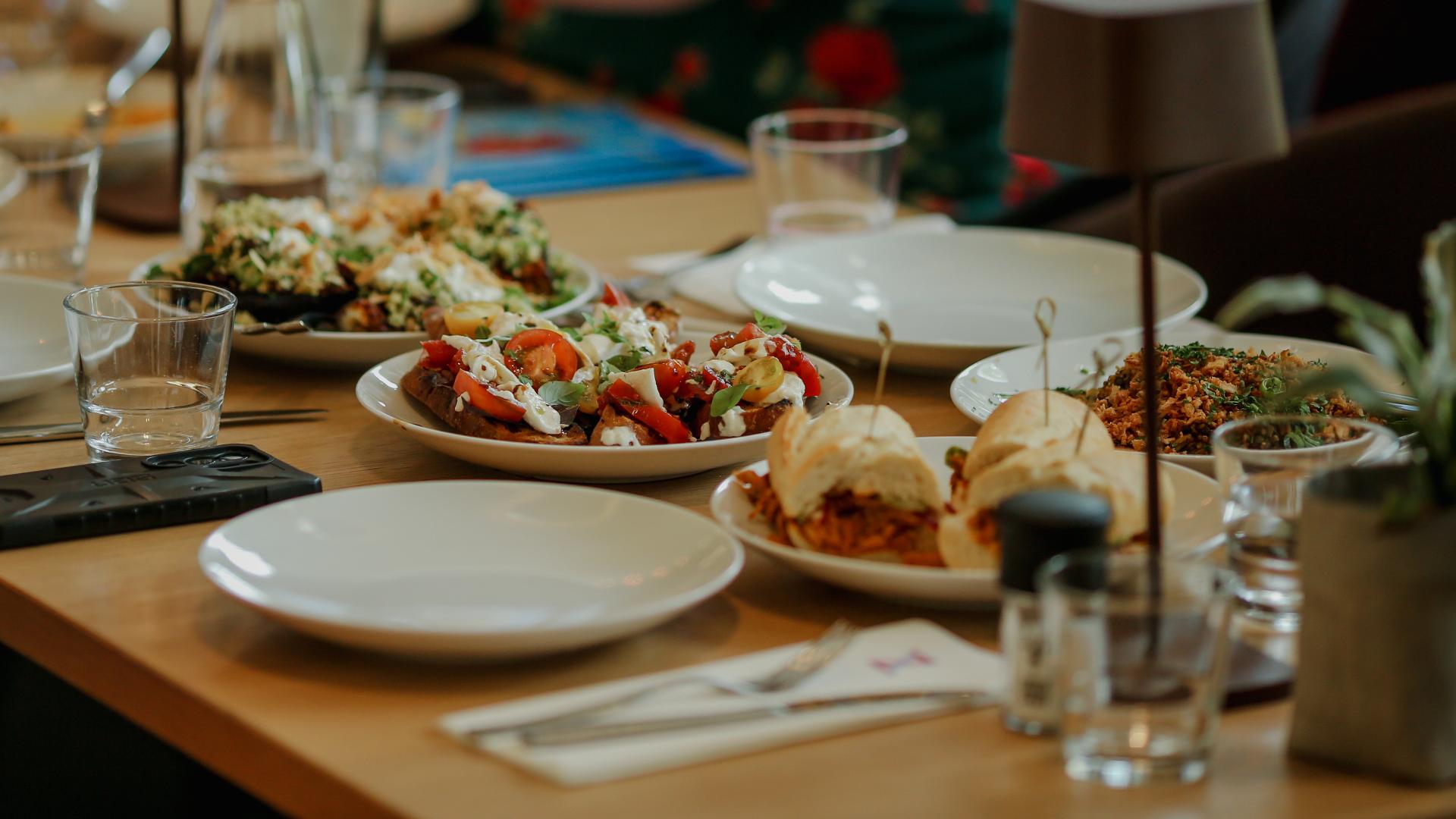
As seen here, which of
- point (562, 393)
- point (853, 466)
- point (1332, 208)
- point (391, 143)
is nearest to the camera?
point (853, 466)

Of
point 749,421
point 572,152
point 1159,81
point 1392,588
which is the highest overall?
point 1159,81

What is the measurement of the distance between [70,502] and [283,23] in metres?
0.98

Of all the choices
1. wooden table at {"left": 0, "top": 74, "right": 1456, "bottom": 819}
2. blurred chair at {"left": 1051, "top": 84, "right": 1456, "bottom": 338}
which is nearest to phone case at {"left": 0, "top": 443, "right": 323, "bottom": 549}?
wooden table at {"left": 0, "top": 74, "right": 1456, "bottom": 819}

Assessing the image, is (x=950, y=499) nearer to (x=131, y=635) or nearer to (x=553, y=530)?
(x=553, y=530)

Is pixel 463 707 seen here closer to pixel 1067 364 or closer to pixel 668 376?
pixel 668 376

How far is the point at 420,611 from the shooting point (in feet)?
2.93

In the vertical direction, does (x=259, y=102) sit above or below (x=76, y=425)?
above

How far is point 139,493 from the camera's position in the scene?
106cm

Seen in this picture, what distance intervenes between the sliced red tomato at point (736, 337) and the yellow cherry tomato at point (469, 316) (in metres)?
0.18

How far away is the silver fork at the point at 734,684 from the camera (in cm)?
77

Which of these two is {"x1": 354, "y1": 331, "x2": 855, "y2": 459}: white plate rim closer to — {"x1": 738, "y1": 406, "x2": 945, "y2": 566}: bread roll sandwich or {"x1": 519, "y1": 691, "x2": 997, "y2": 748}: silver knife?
{"x1": 738, "y1": 406, "x2": 945, "y2": 566}: bread roll sandwich

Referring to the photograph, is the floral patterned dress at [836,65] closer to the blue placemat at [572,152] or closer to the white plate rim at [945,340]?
the blue placemat at [572,152]

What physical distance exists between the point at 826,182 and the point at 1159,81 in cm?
98

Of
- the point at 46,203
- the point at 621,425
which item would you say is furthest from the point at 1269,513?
the point at 46,203
